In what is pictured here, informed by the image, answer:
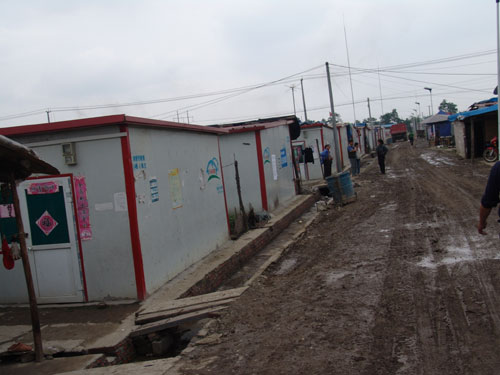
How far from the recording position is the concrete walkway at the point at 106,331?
5.33m

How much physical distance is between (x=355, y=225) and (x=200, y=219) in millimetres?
4742

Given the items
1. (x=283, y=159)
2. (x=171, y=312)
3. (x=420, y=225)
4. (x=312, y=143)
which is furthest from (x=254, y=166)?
(x=312, y=143)

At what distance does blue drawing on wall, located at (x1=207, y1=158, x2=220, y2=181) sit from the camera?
11174 millimetres

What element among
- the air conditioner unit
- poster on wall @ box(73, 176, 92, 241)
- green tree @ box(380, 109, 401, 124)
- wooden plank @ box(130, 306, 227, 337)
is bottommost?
wooden plank @ box(130, 306, 227, 337)

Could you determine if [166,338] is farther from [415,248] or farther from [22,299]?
[415,248]

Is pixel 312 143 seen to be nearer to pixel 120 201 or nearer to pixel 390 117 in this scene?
pixel 120 201

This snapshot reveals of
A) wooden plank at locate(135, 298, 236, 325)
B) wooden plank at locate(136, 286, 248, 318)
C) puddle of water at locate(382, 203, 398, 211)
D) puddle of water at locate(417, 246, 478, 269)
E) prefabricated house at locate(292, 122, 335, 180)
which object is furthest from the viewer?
prefabricated house at locate(292, 122, 335, 180)

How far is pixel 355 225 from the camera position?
12.9m

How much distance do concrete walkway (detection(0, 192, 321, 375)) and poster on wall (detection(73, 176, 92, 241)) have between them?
1.16 metres

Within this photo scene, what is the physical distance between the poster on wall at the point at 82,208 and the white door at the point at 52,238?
4.0 inches

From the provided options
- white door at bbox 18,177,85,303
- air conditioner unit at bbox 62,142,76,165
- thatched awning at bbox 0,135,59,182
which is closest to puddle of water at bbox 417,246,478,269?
white door at bbox 18,177,85,303

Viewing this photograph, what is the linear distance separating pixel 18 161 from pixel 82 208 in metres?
2.09

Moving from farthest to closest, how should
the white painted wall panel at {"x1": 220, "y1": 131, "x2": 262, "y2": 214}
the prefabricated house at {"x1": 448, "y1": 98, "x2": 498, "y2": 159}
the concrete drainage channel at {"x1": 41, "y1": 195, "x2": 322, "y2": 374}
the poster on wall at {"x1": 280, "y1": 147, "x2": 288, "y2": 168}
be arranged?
1. the prefabricated house at {"x1": 448, "y1": 98, "x2": 498, "y2": 159}
2. the poster on wall at {"x1": 280, "y1": 147, "x2": 288, "y2": 168}
3. the white painted wall panel at {"x1": 220, "y1": 131, "x2": 262, "y2": 214}
4. the concrete drainage channel at {"x1": 41, "y1": 195, "x2": 322, "y2": 374}

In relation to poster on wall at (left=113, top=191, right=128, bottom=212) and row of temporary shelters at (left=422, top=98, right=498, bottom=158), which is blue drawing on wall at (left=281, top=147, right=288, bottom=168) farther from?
row of temporary shelters at (left=422, top=98, right=498, bottom=158)
